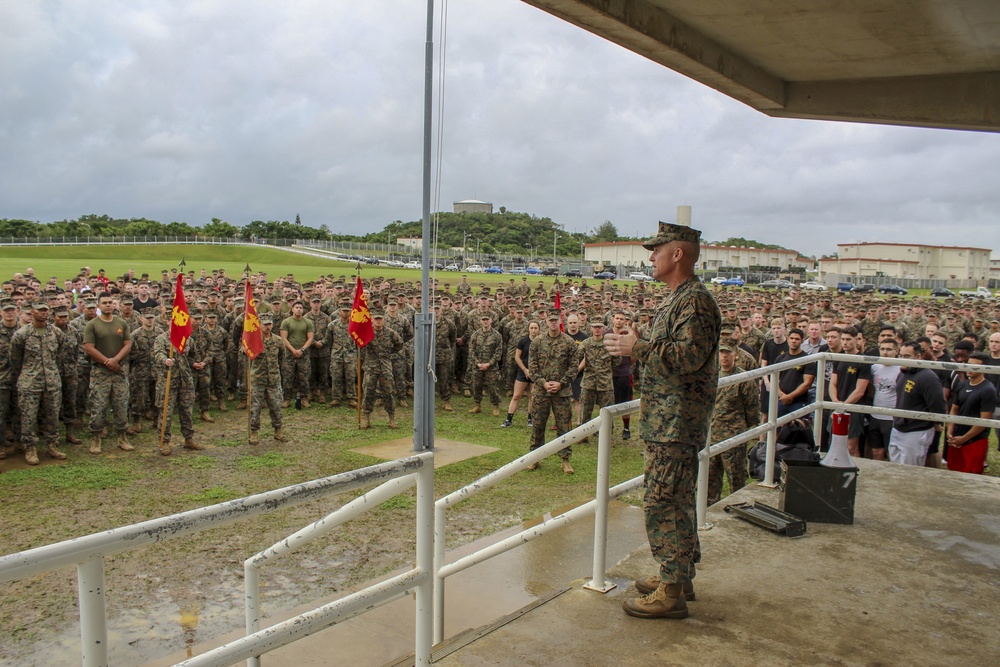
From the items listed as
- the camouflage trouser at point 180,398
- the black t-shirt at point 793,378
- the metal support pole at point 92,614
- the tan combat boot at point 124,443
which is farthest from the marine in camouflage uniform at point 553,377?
the metal support pole at point 92,614

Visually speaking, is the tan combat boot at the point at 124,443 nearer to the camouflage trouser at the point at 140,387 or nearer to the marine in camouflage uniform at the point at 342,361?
the camouflage trouser at the point at 140,387

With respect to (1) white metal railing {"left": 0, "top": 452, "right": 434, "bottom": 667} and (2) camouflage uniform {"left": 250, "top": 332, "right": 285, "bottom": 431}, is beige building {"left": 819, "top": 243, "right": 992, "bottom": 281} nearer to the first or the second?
(2) camouflage uniform {"left": 250, "top": 332, "right": 285, "bottom": 431}

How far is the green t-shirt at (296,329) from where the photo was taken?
48.9ft

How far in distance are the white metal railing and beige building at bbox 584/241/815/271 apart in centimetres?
8869

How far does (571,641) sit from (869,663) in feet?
4.76

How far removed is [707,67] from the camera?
19.2 ft

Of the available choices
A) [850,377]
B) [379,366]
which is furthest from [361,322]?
[850,377]

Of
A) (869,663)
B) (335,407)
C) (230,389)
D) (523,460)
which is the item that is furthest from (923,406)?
(230,389)

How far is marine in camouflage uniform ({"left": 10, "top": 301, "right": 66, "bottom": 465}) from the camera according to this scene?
1049 centimetres

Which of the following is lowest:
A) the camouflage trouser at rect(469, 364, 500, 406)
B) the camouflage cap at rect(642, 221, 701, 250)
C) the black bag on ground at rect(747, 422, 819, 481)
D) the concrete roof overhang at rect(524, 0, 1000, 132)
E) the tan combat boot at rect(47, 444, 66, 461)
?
the tan combat boot at rect(47, 444, 66, 461)

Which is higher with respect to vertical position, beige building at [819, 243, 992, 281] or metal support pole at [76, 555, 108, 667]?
beige building at [819, 243, 992, 281]

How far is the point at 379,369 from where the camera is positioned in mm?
13805

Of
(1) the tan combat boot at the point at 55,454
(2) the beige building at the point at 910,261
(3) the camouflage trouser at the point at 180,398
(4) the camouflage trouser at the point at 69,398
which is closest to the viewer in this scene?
(1) the tan combat boot at the point at 55,454

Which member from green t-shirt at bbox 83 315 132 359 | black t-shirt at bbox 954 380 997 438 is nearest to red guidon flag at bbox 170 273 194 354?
green t-shirt at bbox 83 315 132 359
